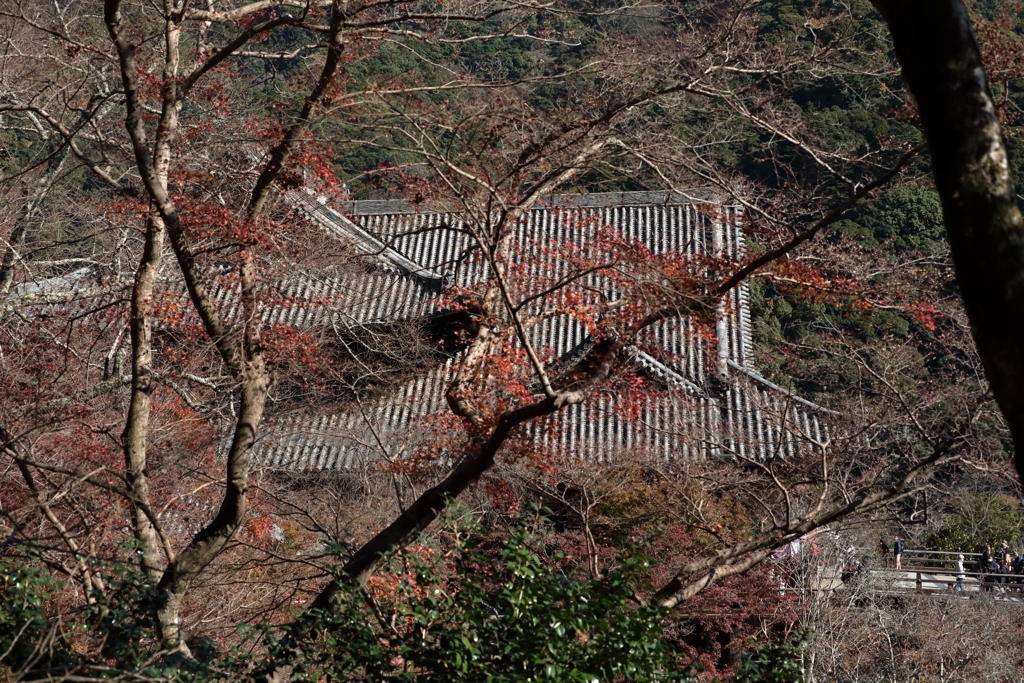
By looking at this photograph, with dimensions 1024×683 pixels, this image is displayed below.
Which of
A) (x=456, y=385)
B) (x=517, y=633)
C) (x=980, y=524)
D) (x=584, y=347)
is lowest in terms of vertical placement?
(x=980, y=524)

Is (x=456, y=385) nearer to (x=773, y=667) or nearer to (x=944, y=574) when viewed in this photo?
(x=773, y=667)

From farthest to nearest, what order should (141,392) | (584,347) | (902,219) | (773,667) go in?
1. (902,219)
2. (584,347)
3. (141,392)
4. (773,667)

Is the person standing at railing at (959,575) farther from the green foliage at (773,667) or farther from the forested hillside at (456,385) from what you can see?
the green foliage at (773,667)

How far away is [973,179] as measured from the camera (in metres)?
2.33

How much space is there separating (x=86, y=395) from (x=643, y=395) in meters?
6.87

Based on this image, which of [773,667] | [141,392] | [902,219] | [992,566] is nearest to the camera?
[773,667]

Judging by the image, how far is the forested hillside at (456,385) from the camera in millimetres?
4301

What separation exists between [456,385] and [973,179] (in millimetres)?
5503

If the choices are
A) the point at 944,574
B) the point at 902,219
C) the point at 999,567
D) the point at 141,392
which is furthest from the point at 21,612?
the point at 902,219

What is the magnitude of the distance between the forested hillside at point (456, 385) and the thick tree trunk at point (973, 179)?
27mm

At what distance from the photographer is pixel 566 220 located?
1571cm

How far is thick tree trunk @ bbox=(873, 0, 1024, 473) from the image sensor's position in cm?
223

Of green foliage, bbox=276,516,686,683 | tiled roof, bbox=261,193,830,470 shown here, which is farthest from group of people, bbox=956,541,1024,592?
green foliage, bbox=276,516,686,683

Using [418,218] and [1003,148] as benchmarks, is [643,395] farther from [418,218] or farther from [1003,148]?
[1003,148]
